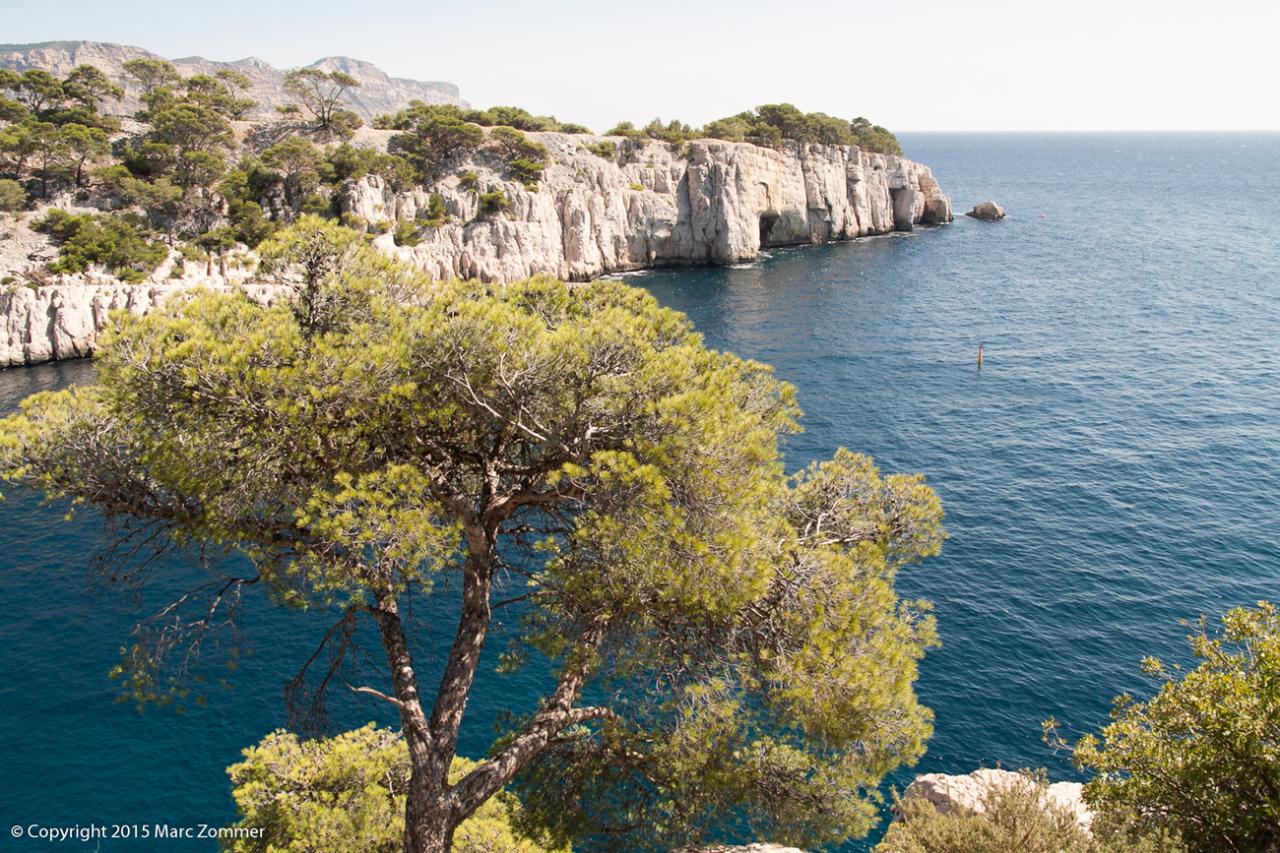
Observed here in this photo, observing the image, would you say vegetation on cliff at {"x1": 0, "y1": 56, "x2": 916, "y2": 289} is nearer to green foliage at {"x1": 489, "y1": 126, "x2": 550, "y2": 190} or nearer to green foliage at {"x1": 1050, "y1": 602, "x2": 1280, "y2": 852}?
green foliage at {"x1": 489, "y1": 126, "x2": 550, "y2": 190}

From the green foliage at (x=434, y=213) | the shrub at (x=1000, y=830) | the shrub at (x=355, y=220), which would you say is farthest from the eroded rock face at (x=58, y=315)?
the shrub at (x=1000, y=830)

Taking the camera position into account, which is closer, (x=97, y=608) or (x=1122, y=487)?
(x=97, y=608)

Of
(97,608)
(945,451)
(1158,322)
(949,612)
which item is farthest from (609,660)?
(1158,322)

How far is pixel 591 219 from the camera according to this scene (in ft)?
332

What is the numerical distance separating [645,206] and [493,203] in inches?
908

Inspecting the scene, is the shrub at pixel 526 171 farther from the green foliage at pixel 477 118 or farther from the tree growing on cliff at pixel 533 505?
the tree growing on cliff at pixel 533 505

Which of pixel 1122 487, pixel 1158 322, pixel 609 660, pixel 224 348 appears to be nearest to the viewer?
pixel 224 348

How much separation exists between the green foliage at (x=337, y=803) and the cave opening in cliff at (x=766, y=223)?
357 ft

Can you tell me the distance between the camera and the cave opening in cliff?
117938 mm

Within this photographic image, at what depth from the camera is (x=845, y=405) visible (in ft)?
191

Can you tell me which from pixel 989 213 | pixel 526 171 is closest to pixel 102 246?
pixel 526 171

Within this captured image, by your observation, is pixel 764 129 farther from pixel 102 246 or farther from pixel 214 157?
pixel 102 246

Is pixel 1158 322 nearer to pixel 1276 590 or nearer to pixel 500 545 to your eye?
pixel 1276 590

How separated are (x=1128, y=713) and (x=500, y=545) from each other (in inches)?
994
